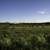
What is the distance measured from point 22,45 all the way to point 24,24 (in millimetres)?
32285

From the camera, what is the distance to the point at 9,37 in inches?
881

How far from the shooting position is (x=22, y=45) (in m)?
19.3

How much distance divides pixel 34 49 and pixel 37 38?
509 centimetres

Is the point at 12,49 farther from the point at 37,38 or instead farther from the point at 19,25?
the point at 19,25

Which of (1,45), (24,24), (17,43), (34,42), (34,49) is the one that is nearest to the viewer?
(34,49)

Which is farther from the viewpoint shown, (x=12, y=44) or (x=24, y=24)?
(x=24, y=24)

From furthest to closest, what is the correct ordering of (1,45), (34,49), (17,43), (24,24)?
1. (24,24)
2. (17,43)
3. (1,45)
4. (34,49)

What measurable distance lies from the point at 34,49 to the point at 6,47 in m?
2.35

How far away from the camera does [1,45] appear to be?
19047mm

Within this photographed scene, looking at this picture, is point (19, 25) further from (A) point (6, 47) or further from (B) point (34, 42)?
(A) point (6, 47)

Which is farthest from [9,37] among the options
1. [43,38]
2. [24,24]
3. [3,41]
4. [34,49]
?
[24,24]

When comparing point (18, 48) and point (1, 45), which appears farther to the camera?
point (1, 45)

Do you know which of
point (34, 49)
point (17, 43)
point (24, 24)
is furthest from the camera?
point (24, 24)

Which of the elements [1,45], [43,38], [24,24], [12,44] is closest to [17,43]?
[12,44]
